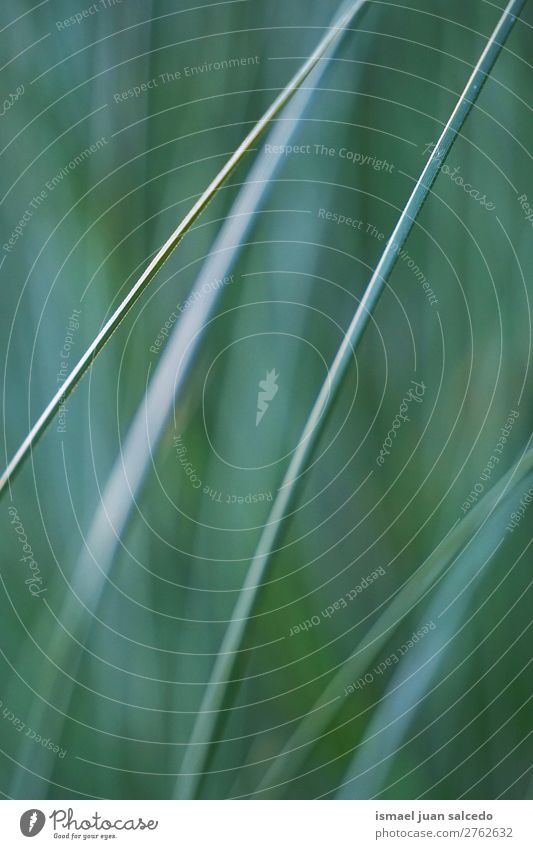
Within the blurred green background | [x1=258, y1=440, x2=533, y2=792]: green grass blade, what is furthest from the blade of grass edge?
[x1=258, y1=440, x2=533, y2=792]: green grass blade

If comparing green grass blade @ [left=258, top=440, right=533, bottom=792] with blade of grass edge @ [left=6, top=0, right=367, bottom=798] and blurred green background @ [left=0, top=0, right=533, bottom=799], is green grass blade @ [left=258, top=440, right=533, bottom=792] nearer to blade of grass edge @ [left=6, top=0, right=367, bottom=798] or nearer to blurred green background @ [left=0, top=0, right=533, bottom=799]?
blurred green background @ [left=0, top=0, right=533, bottom=799]

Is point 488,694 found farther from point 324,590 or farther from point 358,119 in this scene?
point 358,119

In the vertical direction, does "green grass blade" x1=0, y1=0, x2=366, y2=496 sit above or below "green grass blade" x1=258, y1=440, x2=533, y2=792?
above

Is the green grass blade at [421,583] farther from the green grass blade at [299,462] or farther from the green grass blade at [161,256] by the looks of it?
the green grass blade at [161,256]

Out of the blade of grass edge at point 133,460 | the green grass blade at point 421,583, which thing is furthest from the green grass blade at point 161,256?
the green grass blade at point 421,583

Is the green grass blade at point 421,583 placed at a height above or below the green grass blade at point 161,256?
below
